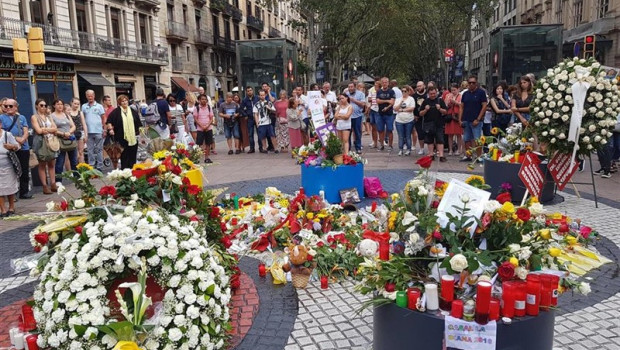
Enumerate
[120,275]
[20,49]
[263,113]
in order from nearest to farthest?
[120,275] < [20,49] < [263,113]

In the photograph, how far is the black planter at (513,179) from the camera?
295 inches

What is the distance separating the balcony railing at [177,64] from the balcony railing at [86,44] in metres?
2.02

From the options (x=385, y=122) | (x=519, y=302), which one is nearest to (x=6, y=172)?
(x=519, y=302)

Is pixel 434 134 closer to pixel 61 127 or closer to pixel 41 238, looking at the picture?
pixel 61 127

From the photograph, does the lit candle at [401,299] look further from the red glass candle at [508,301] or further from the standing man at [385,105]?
the standing man at [385,105]

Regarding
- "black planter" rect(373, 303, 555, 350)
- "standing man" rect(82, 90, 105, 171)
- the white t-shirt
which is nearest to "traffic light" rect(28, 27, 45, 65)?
"standing man" rect(82, 90, 105, 171)

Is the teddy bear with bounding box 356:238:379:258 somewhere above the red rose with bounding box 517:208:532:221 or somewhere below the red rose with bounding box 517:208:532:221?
below

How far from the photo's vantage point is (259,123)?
45.3 ft

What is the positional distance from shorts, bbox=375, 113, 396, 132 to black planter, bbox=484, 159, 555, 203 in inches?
223

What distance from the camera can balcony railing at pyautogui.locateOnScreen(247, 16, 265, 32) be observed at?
167 feet

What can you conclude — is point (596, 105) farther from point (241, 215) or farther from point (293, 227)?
point (241, 215)

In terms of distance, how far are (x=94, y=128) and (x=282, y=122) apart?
15.9 feet

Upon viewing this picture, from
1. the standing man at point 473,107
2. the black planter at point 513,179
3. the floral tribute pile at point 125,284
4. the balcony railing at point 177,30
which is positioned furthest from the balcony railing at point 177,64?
the floral tribute pile at point 125,284

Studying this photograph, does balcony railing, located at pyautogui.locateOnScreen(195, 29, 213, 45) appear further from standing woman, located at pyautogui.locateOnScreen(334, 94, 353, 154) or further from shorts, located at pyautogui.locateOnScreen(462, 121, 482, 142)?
shorts, located at pyautogui.locateOnScreen(462, 121, 482, 142)
